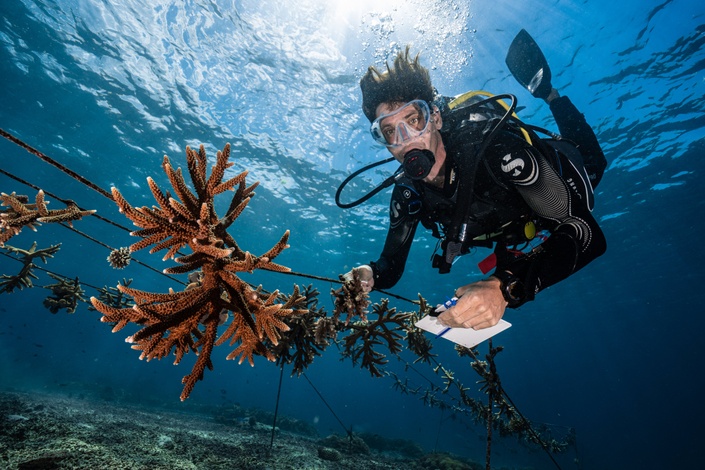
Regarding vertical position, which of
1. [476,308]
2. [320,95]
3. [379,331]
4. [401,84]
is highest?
[320,95]

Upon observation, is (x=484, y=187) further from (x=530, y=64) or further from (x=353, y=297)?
(x=530, y=64)

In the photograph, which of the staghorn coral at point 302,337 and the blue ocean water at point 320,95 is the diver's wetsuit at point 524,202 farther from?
the blue ocean water at point 320,95

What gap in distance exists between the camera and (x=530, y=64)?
258 inches

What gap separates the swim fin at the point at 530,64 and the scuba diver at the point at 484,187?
2.04 ft

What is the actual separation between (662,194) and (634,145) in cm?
717

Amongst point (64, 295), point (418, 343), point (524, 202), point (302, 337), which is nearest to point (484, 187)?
point (524, 202)

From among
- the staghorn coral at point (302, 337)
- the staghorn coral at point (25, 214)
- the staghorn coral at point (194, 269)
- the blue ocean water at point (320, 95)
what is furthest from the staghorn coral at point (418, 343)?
the blue ocean water at point (320, 95)

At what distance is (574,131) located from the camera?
5.67 metres

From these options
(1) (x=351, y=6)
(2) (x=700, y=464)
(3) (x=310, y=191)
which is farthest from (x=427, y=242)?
(2) (x=700, y=464)

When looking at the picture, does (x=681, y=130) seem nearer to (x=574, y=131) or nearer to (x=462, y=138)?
(x=574, y=131)

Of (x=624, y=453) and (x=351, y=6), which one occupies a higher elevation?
(x=351, y=6)

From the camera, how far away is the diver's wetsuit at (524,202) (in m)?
2.89

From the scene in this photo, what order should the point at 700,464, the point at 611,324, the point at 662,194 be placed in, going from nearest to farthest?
1. the point at 662,194
2. the point at 700,464
3. the point at 611,324

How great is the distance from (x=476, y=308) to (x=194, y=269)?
2130 millimetres
